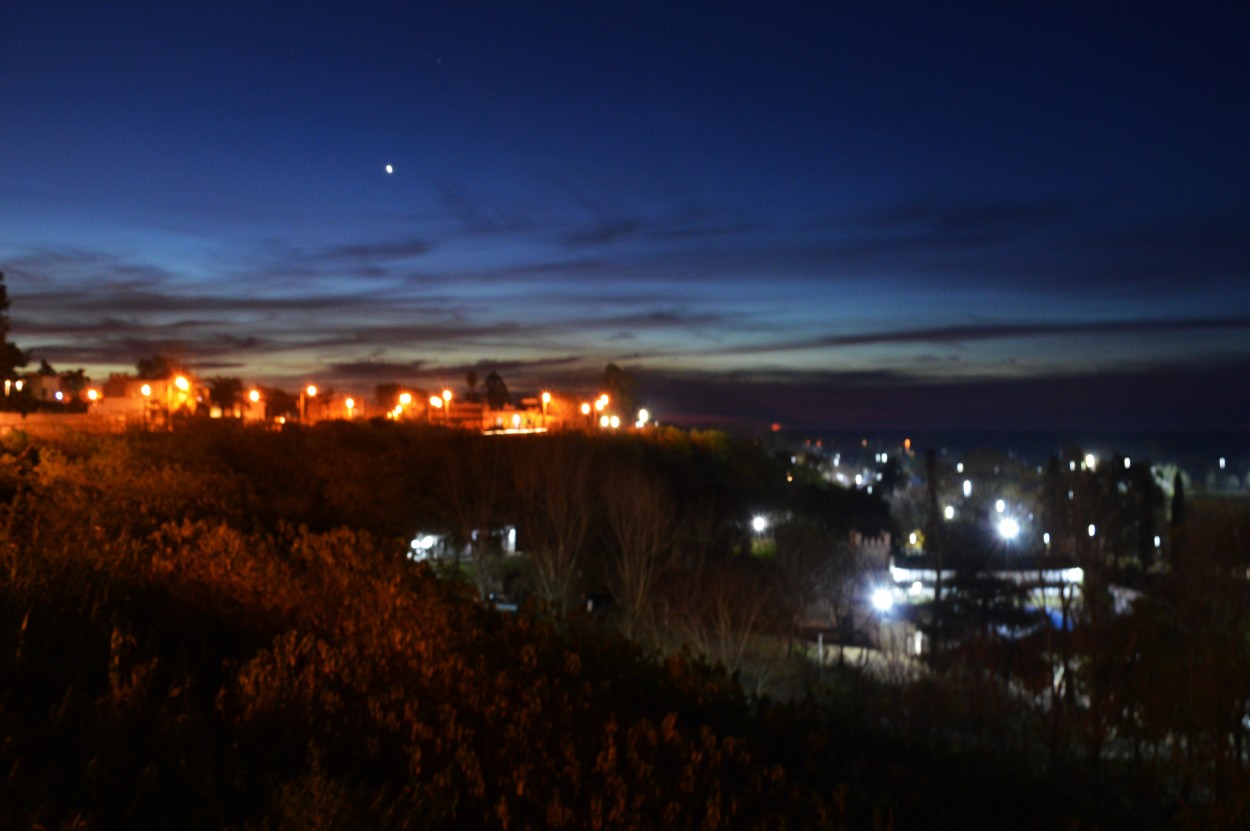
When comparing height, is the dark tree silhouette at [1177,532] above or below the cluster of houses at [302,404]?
below

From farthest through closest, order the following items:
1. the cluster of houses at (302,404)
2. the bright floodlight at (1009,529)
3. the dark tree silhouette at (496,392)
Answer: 1. the dark tree silhouette at (496,392)
2. the bright floodlight at (1009,529)
3. the cluster of houses at (302,404)

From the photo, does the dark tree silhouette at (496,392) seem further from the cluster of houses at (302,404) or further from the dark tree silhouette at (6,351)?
the dark tree silhouette at (6,351)

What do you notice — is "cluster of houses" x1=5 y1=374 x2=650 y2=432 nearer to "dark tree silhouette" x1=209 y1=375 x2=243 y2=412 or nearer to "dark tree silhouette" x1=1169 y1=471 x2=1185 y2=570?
"dark tree silhouette" x1=209 y1=375 x2=243 y2=412

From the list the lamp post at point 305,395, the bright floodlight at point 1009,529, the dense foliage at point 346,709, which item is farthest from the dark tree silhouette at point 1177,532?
the lamp post at point 305,395

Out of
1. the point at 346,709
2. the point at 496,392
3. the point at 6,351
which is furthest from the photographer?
the point at 496,392

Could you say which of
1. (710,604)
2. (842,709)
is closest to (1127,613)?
(710,604)

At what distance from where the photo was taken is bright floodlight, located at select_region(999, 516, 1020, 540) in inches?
1538

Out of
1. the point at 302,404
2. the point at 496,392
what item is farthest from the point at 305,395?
the point at 496,392

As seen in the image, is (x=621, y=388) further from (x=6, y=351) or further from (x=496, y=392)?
(x=6, y=351)

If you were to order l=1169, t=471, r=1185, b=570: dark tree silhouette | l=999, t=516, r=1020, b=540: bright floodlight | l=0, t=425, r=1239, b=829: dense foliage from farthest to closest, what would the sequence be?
l=999, t=516, r=1020, b=540: bright floodlight → l=1169, t=471, r=1185, b=570: dark tree silhouette → l=0, t=425, r=1239, b=829: dense foliage

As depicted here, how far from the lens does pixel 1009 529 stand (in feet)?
128

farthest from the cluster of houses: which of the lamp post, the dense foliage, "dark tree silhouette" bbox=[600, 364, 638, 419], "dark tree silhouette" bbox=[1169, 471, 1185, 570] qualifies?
the dense foliage

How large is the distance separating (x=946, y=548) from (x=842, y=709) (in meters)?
35.2

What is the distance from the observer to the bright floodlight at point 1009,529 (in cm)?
3906
